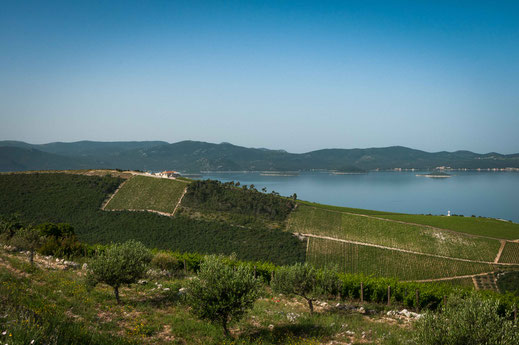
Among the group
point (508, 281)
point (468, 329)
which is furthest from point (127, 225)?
point (508, 281)

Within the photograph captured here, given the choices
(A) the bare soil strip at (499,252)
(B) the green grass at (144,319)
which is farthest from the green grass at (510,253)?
(B) the green grass at (144,319)

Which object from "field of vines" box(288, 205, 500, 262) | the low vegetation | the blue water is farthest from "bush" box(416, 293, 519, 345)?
the blue water

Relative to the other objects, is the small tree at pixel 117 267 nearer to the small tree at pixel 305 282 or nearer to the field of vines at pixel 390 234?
the small tree at pixel 305 282

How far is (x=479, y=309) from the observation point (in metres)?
7.70

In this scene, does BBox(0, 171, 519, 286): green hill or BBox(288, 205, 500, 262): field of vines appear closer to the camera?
BBox(0, 171, 519, 286): green hill

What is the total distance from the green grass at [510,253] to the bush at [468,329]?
54277 millimetres

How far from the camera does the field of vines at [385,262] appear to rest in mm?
46319

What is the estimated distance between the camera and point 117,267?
13.2 meters

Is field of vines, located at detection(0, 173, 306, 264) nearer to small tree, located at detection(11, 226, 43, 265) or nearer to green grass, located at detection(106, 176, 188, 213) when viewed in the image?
green grass, located at detection(106, 176, 188, 213)

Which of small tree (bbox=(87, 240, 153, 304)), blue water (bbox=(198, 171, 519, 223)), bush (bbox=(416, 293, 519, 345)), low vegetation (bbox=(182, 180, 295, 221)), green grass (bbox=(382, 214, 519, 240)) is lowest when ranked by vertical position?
blue water (bbox=(198, 171, 519, 223))

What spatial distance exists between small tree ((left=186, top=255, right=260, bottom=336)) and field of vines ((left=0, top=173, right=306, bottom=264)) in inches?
1494

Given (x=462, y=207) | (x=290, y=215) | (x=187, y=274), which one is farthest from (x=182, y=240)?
(x=462, y=207)

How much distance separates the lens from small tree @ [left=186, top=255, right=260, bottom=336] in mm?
10367

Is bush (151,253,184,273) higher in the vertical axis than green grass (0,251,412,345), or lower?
lower
